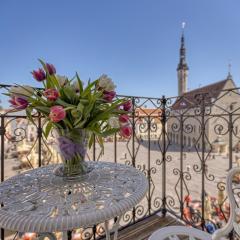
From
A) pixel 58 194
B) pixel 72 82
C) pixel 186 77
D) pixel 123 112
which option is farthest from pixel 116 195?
pixel 186 77

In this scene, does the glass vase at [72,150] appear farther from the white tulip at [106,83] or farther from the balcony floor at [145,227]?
the balcony floor at [145,227]

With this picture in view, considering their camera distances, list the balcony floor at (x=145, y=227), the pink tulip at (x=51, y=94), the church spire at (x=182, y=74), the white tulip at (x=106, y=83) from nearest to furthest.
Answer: the pink tulip at (x=51, y=94) → the white tulip at (x=106, y=83) → the balcony floor at (x=145, y=227) → the church spire at (x=182, y=74)

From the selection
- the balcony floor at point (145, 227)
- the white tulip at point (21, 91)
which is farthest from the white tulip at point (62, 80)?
the balcony floor at point (145, 227)

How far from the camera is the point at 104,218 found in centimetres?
58

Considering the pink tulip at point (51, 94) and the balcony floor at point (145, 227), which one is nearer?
the pink tulip at point (51, 94)

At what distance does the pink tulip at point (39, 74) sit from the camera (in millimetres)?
781

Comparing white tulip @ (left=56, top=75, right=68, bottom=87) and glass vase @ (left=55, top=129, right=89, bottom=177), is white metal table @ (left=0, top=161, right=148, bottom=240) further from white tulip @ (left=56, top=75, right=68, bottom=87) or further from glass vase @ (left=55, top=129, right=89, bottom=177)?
white tulip @ (left=56, top=75, right=68, bottom=87)

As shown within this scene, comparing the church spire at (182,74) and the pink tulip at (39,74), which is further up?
the church spire at (182,74)

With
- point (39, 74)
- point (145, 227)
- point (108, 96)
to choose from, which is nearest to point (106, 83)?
point (108, 96)

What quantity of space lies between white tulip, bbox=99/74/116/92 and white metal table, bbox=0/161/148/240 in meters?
0.48

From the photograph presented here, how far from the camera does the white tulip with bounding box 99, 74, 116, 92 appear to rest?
0.86m

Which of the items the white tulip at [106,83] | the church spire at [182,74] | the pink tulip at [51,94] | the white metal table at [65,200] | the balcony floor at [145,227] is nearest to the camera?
the white metal table at [65,200]

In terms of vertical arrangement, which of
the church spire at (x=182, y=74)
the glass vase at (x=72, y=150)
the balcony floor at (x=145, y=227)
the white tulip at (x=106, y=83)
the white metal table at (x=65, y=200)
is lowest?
the balcony floor at (x=145, y=227)

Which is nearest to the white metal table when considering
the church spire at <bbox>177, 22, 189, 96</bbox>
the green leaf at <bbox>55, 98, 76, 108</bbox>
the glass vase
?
the glass vase
